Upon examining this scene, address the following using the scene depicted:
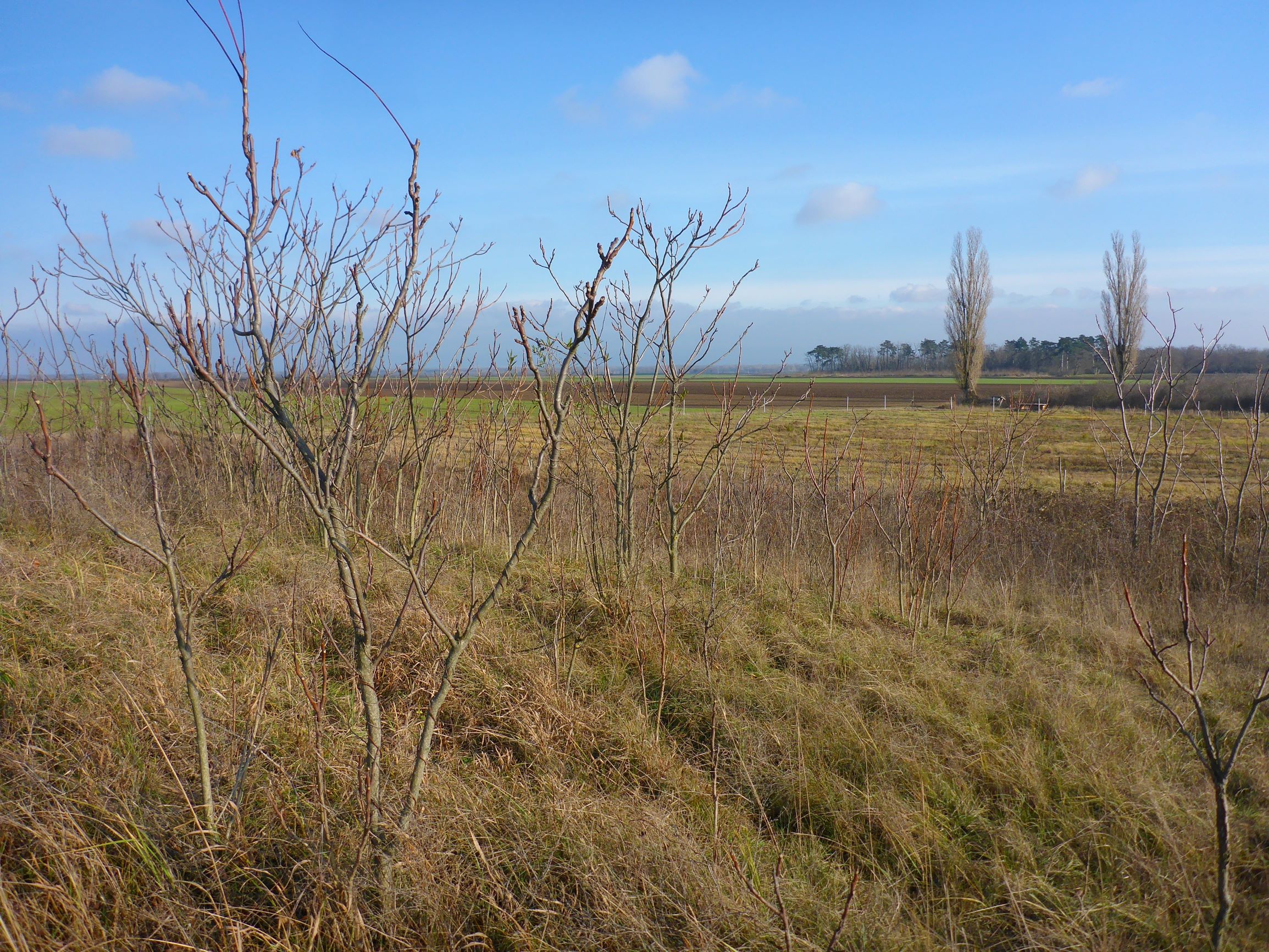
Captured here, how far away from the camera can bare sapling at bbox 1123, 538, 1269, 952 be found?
165 centimetres

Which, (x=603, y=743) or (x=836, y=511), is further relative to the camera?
(x=836, y=511)

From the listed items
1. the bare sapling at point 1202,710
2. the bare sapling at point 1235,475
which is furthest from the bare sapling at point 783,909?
the bare sapling at point 1235,475

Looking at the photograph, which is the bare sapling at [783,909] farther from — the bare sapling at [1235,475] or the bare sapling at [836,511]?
the bare sapling at [1235,475]

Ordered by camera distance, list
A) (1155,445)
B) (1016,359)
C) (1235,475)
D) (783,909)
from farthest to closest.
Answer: (1016,359)
(1155,445)
(1235,475)
(783,909)

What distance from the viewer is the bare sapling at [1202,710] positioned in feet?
5.42

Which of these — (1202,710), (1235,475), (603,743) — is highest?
(1202,710)

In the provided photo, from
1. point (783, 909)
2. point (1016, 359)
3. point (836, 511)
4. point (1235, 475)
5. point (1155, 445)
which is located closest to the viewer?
point (783, 909)

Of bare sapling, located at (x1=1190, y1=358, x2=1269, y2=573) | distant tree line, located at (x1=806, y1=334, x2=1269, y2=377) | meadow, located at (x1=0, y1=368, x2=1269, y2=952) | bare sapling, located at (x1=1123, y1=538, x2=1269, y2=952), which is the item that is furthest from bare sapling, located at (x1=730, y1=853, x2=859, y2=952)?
distant tree line, located at (x1=806, y1=334, x2=1269, y2=377)

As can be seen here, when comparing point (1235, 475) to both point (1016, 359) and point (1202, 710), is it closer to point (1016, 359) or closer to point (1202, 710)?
point (1202, 710)

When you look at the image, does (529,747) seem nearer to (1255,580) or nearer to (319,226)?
(319,226)

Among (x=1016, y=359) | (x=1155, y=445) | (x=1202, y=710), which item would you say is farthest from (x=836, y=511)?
(x=1016, y=359)

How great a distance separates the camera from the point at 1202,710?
1.93m

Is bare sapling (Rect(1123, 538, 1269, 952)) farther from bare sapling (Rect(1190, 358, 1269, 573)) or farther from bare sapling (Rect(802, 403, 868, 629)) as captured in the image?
bare sapling (Rect(802, 403, 868, 629))

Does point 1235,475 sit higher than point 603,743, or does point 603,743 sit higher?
point 1235,475
